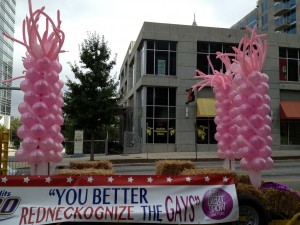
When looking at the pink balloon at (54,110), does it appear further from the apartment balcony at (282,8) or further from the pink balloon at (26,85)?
the apartment balcony at (282,8)

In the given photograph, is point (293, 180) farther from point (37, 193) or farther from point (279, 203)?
point (37, 193)

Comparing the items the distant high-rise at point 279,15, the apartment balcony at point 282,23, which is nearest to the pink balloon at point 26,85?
the distant high-rise at point 279,15

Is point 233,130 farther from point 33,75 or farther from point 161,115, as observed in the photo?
point 161,115

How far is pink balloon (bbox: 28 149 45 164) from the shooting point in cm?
709

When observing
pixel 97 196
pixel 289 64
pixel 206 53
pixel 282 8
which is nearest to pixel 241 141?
pixel 97 196

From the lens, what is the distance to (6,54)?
102m

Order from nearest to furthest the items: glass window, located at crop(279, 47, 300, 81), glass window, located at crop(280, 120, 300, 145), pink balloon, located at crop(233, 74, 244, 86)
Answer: pink balloon, located at crop(233, 74, 244, 86) < glass window, located at crop(280, 120, 300, 145) < glass window, located at crop(279, 47, 300, 81)

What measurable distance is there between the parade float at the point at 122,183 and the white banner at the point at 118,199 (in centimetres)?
1

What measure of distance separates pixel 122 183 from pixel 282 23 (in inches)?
2805

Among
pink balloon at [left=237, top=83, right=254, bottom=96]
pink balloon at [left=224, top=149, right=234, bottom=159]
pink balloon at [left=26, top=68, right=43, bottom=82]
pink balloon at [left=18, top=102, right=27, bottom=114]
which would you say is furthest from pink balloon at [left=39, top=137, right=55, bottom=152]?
pink balloon at [left=224, top=149, right=234, bottom=159]

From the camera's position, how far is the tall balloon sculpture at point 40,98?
23.5 feet

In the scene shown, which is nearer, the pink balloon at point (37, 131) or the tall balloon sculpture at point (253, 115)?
the pink balloon at point (37, 131)

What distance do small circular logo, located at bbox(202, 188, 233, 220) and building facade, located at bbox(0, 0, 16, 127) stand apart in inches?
3695

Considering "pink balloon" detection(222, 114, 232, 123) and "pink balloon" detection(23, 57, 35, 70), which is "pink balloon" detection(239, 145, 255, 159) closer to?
"pink balloon" detection(222, 114, 232, 123)
